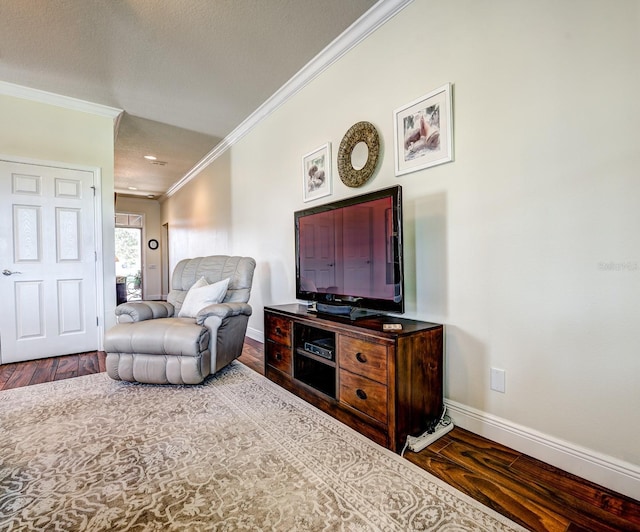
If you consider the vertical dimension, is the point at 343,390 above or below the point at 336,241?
below

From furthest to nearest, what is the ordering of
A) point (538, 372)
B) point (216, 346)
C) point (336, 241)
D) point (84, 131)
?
point (84, 131) → point (216, 346) → point (336, 241) → point (538, 372)

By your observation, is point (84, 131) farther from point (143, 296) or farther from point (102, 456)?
point (143, 296)

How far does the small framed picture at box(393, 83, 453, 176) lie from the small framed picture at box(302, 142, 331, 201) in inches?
30.1

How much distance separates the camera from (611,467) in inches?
51.3

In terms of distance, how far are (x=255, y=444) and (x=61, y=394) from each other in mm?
1684

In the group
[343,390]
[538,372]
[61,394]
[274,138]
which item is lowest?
[61,394]

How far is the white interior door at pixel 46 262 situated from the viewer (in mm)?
3184

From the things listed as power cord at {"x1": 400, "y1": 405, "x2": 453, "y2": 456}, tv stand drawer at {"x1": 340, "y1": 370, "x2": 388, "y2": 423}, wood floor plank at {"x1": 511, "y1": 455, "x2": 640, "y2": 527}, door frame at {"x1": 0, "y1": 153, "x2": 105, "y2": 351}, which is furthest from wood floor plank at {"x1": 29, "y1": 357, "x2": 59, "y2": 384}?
wood floor plank at {"x1": 511, "y1": 455, "x2": 640, "y2": 527}

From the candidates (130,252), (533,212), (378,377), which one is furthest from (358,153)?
(130,252)

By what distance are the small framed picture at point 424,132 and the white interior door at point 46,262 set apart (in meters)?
3.40

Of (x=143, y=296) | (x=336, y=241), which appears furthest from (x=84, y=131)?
(x=143, y=296)

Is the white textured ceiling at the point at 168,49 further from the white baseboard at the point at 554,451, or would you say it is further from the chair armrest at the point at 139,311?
the white baseboard at the point at 554,451

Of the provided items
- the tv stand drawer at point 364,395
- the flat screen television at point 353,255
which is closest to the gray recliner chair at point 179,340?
the flat screen television at point 353,255

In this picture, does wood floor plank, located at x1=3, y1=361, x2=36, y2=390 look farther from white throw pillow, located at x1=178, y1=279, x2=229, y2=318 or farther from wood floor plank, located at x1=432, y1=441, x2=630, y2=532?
wood floor plank, located at x1=432, y1=441, x2=630, y2=532
